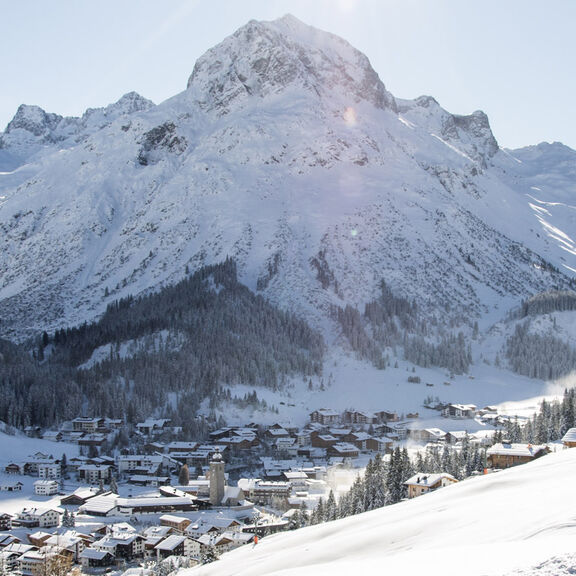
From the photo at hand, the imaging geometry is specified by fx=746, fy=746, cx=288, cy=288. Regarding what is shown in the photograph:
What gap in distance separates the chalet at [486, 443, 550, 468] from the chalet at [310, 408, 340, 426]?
7356 centimetres

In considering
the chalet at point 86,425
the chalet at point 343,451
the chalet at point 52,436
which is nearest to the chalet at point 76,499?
the chalet at point 52,436

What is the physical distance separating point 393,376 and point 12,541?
111746 mm

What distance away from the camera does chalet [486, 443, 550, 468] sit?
72750 mm

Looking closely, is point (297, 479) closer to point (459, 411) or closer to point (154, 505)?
point (154, 505)

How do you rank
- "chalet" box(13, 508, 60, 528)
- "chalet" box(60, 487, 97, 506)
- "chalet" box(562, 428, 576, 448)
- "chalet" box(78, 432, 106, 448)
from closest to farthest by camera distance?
"chalet" box(562, 428, 576, 448), "chalet" box(13, 508, 60, 528), "chalet" box(60, 487, 97, 506), "chalet" box(78, 432, 106, 448)

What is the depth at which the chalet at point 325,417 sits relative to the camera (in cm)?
14788

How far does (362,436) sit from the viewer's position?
135500mm

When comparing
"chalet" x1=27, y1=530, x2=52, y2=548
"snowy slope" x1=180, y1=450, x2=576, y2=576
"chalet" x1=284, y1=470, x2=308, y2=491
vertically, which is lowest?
"chalet" x1=284, y1=470, x2=308, y2=491

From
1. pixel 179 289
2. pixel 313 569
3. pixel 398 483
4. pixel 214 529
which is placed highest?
pixel 179 289

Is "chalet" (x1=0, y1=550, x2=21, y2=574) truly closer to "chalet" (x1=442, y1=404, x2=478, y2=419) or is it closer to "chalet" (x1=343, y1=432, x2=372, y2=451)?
"chalet" (x1=343, y1=432, x2=372, y2=451)

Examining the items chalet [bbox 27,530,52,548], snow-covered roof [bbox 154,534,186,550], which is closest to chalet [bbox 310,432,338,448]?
snow-covered roof [bbox 154,534,186,550]

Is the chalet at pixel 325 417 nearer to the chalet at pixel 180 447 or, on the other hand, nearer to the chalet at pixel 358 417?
the chalet at pixel 358 417

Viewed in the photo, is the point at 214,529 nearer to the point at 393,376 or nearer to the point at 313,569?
the point at 313,569

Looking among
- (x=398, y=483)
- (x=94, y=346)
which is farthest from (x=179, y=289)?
(x=398, y=483)
